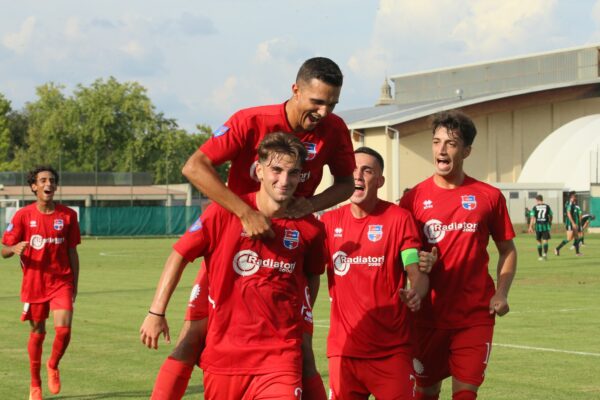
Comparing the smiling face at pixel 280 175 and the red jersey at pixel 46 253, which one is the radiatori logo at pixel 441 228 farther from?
the red jersey at pixel 46 253

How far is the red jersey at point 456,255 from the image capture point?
7281 mm

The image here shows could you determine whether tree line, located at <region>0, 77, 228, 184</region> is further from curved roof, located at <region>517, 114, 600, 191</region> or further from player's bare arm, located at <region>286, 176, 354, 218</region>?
player's bare arm, located at <region>286, 176, 354, 218</region>

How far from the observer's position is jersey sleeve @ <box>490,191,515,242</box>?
7465mm

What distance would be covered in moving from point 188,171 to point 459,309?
2228 millimetres

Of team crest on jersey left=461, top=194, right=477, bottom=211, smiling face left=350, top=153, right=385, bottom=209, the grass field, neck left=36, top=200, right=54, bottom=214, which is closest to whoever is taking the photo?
smiling face left=350, top=153, right=385, bottom=209

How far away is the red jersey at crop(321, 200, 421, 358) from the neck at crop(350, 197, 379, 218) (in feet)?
0.10

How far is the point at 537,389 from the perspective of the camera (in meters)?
10.4

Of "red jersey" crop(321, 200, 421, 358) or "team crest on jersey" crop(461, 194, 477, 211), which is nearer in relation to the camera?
"red jersey" crop(321, 200, 421, 358)

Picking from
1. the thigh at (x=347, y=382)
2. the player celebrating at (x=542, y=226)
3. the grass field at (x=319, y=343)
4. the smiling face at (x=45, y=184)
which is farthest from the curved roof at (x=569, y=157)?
the thigh at (x=347, y=382)

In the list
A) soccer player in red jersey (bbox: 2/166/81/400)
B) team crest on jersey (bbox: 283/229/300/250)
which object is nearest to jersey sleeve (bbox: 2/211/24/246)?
soccer player in red jersey (bbox: 2/166/81/400)

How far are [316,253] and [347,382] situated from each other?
3.90 ft

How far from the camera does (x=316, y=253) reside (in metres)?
6.16

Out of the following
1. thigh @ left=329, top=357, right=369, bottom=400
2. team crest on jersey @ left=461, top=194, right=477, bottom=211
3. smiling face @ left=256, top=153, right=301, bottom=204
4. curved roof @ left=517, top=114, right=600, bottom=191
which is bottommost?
thigh @ left=329, top=357, right=369, bottom=400

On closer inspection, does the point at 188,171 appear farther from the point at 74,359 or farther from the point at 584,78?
the point at 584,78
